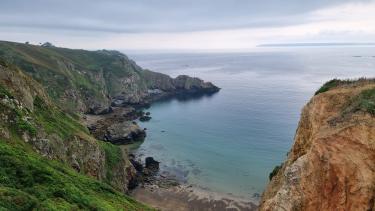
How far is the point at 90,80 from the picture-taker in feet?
483

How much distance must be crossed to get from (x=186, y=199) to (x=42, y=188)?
34.9 m

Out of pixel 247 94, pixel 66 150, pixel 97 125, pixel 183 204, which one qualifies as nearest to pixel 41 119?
pixel 66 150

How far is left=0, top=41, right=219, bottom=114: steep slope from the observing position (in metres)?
120

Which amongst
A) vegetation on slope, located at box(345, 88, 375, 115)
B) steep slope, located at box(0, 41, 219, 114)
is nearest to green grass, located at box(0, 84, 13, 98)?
vegetation on slope, located at box(345, 88, 375, 115)

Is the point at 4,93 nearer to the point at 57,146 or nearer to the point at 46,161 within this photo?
the point at 57,146

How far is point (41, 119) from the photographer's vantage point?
180 ft

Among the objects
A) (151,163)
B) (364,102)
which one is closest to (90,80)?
(151,163)

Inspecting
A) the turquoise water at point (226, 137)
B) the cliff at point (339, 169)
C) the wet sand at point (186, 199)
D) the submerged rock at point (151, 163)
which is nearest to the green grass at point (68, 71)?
the turquoise water at point (226, 137)

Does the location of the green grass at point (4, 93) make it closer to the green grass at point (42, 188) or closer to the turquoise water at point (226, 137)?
the green grass at point (42, 188)

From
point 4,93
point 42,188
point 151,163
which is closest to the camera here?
point 42,188

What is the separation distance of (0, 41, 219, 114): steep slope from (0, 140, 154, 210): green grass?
49.9 m

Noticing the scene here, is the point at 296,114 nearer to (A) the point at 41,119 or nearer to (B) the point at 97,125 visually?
(B) the point at 97,125

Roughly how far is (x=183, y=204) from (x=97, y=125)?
48.5m

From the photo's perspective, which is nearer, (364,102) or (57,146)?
(364,102)
